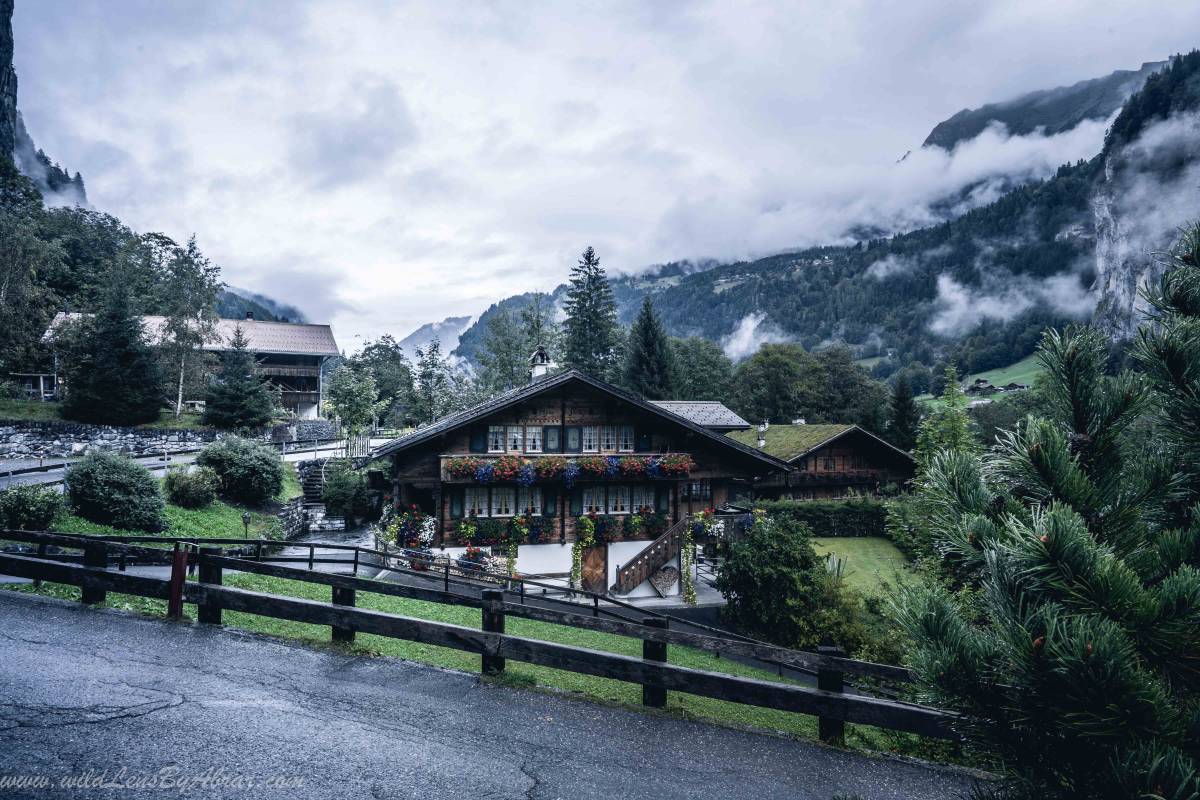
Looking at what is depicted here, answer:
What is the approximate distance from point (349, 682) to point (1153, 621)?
7.01 m

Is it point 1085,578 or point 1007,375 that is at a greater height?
point 1007,375

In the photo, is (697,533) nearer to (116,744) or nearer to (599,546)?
(599,546)

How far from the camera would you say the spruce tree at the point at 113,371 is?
3859cm

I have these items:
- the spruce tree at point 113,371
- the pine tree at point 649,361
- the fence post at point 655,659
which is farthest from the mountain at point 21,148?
the fence post at point 655,659

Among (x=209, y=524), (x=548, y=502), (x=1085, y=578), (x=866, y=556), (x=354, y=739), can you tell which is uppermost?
(x=1085, y=578)

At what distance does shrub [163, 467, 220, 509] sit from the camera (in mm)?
23375

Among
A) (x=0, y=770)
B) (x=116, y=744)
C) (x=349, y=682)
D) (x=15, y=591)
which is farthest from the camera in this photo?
(x=15, y=591)

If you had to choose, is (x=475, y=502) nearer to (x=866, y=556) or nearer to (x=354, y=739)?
(x=354, y=739)

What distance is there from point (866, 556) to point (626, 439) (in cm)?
1830

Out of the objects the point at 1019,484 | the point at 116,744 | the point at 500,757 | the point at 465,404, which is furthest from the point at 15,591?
the point at 465,404

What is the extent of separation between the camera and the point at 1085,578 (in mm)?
2037

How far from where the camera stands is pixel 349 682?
6773 millimetres

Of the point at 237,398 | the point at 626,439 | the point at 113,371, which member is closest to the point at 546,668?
the point at 626,439

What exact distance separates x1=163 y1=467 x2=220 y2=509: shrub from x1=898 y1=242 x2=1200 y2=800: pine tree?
26839 mm
